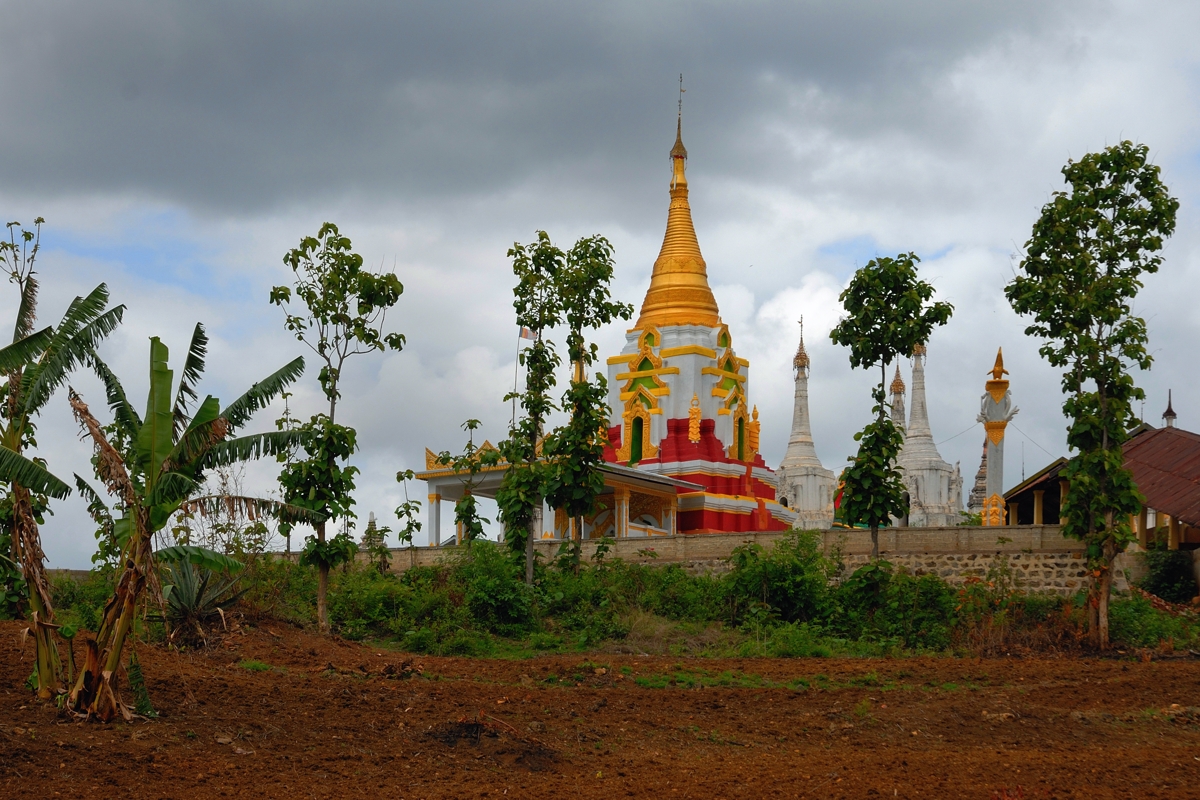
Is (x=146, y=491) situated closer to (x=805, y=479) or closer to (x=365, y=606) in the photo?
(x=365, y=606)

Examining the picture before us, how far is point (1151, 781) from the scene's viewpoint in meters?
11.1

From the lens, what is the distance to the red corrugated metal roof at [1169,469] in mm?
22812

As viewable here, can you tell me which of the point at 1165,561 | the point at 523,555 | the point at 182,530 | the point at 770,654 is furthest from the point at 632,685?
the point at 1165,561

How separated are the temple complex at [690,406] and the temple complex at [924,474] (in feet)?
58.3

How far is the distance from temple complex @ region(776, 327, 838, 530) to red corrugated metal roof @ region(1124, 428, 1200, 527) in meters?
29.7

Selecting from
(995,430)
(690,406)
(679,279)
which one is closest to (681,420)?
(690,406)

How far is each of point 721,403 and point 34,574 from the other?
100 feet

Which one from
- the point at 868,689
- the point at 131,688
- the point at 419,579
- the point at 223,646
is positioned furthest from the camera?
the point at 419,579

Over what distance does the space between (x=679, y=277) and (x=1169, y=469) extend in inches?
814

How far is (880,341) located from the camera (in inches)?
911

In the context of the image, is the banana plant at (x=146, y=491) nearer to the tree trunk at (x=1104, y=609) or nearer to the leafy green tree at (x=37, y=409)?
the leafy green tree at (x=37, y=409)

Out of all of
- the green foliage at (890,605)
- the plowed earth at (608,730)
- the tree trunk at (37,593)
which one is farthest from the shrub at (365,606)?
the tree trunk at (37,593)

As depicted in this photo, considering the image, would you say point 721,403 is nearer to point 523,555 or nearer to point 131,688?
point 523,555

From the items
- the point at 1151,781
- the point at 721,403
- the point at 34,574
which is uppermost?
the point at 721,403
